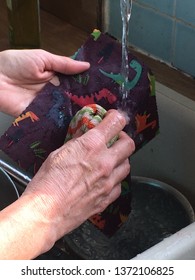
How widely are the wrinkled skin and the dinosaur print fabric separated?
0.14 ft

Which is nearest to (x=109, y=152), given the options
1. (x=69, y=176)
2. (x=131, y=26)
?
(x=69, y=176)

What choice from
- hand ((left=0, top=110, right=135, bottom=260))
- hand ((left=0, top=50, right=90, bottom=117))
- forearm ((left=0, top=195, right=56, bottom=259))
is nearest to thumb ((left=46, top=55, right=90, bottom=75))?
hand ((left=0, top=50, right=90, bottom=117))

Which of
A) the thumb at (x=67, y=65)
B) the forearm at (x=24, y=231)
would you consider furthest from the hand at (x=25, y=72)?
the forearm at (x=24, y=231)

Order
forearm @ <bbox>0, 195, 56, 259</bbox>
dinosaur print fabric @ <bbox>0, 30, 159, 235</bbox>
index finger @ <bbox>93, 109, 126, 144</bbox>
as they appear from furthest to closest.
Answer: dinosaur print fabric @ <bbox>0, 30, 159, 235</bbox> < index finger @ <bbox>93, 109, 126, 144</bbox> < forearm @ <bbox>0, 195, 56, 259</bbox>

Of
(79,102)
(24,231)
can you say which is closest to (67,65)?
(79,102)

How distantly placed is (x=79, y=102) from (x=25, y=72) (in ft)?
0.30

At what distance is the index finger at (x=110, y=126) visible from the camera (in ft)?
2.40

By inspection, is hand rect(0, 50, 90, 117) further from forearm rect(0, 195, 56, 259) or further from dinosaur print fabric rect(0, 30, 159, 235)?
forearm rect(0, 195, 56, 259)

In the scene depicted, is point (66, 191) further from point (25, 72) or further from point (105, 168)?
point (25, 72)

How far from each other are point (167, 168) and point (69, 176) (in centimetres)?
38

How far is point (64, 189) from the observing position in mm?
678

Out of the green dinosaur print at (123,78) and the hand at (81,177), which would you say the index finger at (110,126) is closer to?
the hand at (81,177)

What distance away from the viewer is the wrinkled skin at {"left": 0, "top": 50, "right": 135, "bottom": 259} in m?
0.63

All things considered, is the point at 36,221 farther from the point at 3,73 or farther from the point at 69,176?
the point at 3,73
